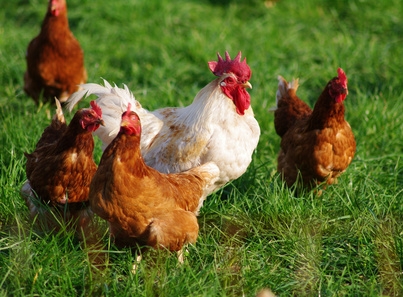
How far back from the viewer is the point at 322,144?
4820mm

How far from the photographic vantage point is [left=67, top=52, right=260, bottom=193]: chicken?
14.6ft

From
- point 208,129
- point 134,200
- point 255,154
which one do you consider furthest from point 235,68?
point 134,200

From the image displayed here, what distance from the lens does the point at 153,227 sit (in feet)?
12.3

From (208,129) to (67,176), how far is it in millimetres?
1078

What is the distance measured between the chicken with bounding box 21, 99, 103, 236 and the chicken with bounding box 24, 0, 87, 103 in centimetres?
231

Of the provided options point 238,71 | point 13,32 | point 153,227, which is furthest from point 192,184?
point 13,32

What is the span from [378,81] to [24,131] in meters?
4.10

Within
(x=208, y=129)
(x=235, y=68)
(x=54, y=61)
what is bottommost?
(x=54, y=61)

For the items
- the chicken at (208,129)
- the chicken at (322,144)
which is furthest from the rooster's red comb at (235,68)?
the chicken at (322,144)

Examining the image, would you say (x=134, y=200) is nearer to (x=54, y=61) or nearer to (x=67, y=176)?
(x=67, y=176)

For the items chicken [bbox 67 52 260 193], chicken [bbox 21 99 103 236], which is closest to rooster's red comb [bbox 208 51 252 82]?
chicken [bbox 67 52 260 193]

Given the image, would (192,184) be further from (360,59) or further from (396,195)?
(360,59)

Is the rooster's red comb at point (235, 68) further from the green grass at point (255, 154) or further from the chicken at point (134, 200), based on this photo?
the chicken at point (134, 200)

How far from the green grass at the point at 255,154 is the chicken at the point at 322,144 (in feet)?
0.51
